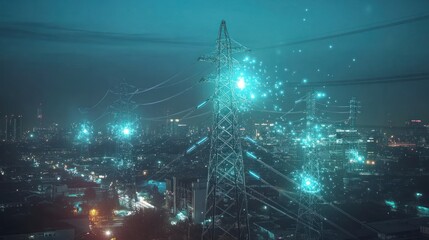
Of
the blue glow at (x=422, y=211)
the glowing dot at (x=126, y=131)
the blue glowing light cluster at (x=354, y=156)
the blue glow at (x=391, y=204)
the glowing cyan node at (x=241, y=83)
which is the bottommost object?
the blue glow at (x=391, y=204)

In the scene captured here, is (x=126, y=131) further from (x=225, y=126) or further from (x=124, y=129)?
(x=225, y=126)

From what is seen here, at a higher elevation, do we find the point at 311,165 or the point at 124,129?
the point at 124,129

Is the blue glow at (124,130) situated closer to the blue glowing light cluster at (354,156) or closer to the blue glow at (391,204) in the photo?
the blue glow at (391,204)

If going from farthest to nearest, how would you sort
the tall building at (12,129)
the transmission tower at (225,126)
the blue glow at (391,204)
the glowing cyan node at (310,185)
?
the tall building at (12,129) < the blue glow at (391,204) < the glowing cyan node at (310,185) < the transmission tower at (225,126)

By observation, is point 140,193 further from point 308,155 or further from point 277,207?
point 308,155

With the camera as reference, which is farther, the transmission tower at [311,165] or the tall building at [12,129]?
the tall building at [12,129]

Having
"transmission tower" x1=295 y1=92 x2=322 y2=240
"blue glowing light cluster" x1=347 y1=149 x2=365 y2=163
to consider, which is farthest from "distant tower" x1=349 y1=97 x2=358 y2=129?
"transmission tower" x1=295 y1=92 x2=322 y2=240

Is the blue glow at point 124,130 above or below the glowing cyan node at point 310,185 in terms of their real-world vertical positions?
above

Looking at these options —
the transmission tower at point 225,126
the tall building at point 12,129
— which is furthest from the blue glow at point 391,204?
the tall building at point 12,129

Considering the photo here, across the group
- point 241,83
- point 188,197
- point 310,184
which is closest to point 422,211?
point 310,184

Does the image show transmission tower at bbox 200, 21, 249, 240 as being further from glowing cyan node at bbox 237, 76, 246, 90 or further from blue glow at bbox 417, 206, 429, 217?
blue glow at bbox 417, 206, 429, 217

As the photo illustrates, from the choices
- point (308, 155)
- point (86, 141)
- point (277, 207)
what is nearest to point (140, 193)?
point (277, 207)
